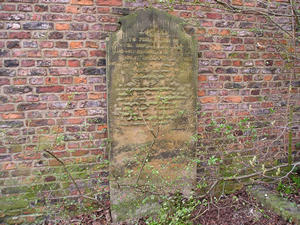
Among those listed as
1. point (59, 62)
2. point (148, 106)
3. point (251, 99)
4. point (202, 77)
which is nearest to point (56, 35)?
point (59, 62)

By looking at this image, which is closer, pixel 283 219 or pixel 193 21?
pixel 283 219

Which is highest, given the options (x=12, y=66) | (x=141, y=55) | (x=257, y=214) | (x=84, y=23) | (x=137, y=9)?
(x=137, y=9)

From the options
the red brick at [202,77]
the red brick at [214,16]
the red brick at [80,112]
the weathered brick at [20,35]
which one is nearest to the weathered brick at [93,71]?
the red brick at [80,112]

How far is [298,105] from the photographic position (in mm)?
2908

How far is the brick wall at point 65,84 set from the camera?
2113 millimetres

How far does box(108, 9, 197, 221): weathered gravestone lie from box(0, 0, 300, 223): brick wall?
0.53ft

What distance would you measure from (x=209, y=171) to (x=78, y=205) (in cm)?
154

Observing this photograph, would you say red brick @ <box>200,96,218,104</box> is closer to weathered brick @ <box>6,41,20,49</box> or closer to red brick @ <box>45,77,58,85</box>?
red brick @ <box>45,77,58,85</box>

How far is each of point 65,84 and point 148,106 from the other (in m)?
0.87

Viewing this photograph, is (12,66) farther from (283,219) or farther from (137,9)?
(283,219)

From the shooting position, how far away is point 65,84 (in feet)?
7.30

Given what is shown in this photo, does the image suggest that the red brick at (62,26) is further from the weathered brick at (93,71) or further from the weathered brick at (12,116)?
the weathered brick at (12,116)

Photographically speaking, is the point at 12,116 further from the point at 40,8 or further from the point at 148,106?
the point at 148,106

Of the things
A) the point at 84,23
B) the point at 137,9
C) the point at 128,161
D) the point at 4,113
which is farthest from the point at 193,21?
the point at 4,113
